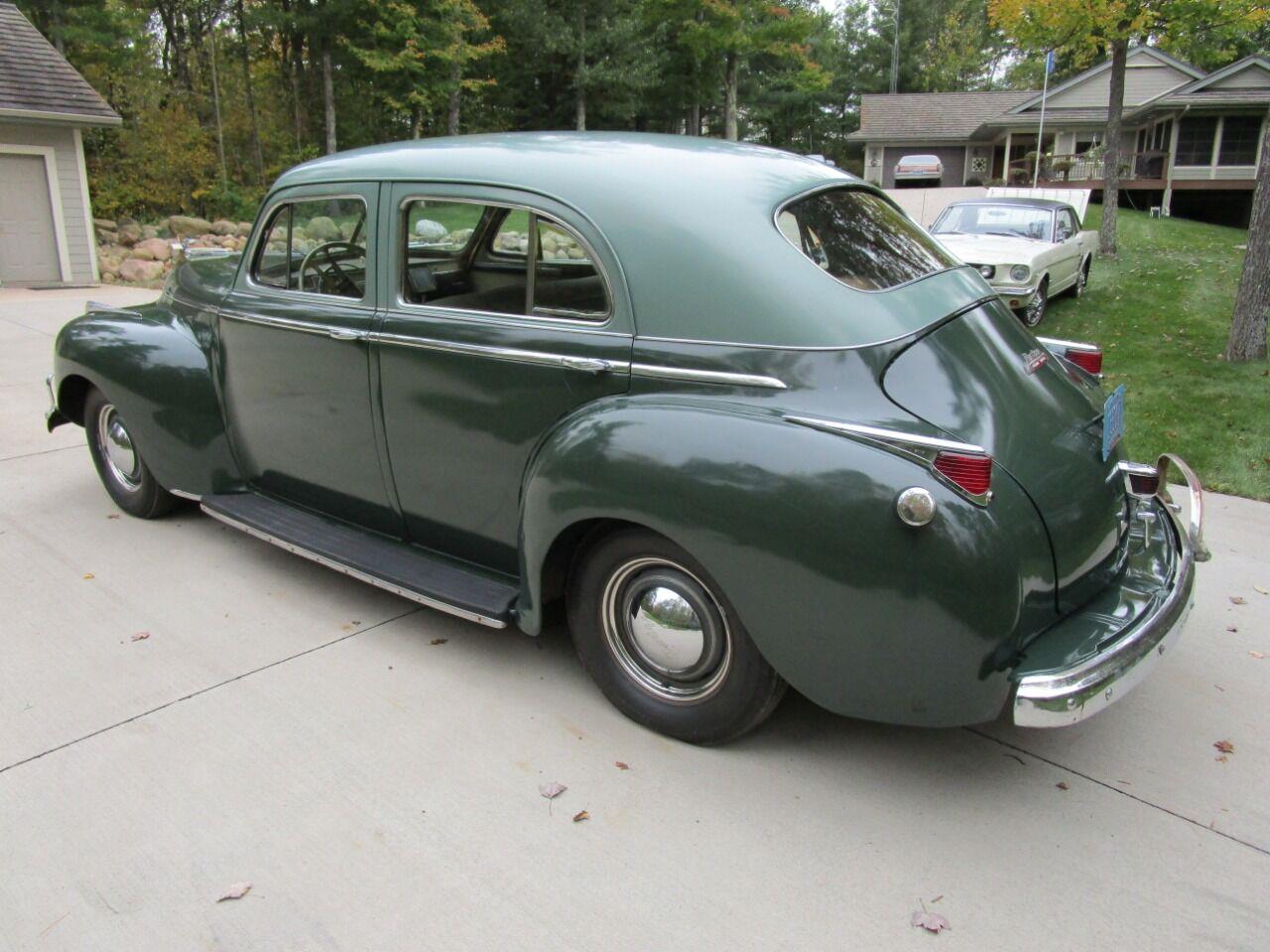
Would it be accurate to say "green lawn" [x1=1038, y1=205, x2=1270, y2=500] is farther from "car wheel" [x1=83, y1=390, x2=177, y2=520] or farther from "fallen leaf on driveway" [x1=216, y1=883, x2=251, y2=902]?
"car wheel" [x1=83, y1=390, x2=177, y2=520]

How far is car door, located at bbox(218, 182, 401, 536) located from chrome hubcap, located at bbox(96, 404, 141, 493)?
33.2 inches

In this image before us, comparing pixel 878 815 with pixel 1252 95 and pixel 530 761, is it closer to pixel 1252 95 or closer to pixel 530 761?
pixel 530 761

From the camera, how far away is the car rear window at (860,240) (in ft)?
9.88

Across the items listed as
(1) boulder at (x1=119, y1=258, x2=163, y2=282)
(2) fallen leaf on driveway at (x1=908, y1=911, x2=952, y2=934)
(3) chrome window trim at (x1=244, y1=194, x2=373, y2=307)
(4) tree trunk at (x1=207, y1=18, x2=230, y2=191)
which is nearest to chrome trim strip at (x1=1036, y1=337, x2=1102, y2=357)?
(2) fallen leaf on driveway at (x1=908, y1=911, x2=952, y2=934)

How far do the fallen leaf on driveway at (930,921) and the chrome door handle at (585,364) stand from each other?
69.7 inches

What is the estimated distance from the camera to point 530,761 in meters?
3.00

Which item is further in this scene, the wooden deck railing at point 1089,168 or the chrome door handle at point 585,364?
the wooden deck railing at point 1089,168

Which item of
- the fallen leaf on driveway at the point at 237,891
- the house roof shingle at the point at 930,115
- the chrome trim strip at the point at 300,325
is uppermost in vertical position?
the house roof shingle at the point at 930,115

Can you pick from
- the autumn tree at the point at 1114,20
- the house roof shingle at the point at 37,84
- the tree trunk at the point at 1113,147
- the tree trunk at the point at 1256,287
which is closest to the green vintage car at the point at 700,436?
the tree trunk at the point at 1256,287

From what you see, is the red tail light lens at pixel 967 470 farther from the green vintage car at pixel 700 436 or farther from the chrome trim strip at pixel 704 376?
the chrome trim strip at pixel 704 376

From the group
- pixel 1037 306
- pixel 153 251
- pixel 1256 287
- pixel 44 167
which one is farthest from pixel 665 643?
pixel 153 251

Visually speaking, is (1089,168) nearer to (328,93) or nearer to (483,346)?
(328,93)

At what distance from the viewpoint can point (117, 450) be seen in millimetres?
4926

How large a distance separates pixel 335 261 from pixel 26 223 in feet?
50.7
